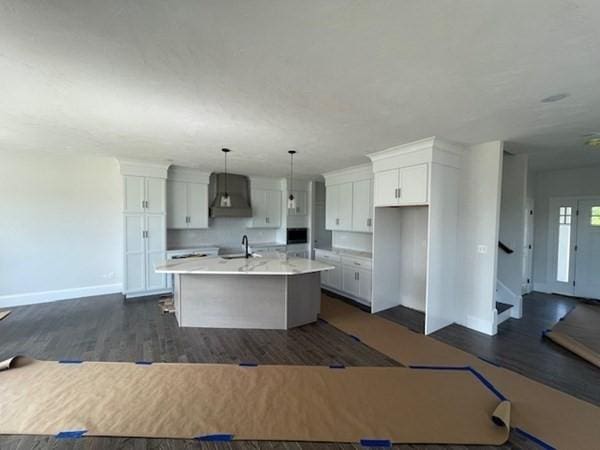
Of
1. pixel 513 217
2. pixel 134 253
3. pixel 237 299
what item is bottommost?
pixel 237 299

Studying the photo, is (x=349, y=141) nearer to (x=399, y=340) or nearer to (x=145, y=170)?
(x=399, y=340)

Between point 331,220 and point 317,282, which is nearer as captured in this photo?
point 317,282

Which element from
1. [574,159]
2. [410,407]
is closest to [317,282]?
[410,407]

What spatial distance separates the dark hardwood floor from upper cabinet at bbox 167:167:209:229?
14.6 ft

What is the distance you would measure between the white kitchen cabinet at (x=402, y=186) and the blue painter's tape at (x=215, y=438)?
3449 mm

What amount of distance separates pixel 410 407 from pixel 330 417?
0.72 m

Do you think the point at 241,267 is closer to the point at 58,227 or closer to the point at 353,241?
the point at 353,241

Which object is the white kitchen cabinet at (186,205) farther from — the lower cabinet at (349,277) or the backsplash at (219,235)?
the lower cabinet at (349,277)

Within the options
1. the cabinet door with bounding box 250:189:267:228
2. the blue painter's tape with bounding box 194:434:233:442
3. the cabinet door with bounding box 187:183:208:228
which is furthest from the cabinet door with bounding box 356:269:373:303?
the cabinet door with bounding box 187:183:208:228

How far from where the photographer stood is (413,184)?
3912 millimetres

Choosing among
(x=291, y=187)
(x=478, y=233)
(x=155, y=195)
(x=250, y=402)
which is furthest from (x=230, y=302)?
(x=291, y=187)

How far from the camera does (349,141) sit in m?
3.81

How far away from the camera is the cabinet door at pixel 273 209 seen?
713 cm

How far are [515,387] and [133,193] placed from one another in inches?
250
